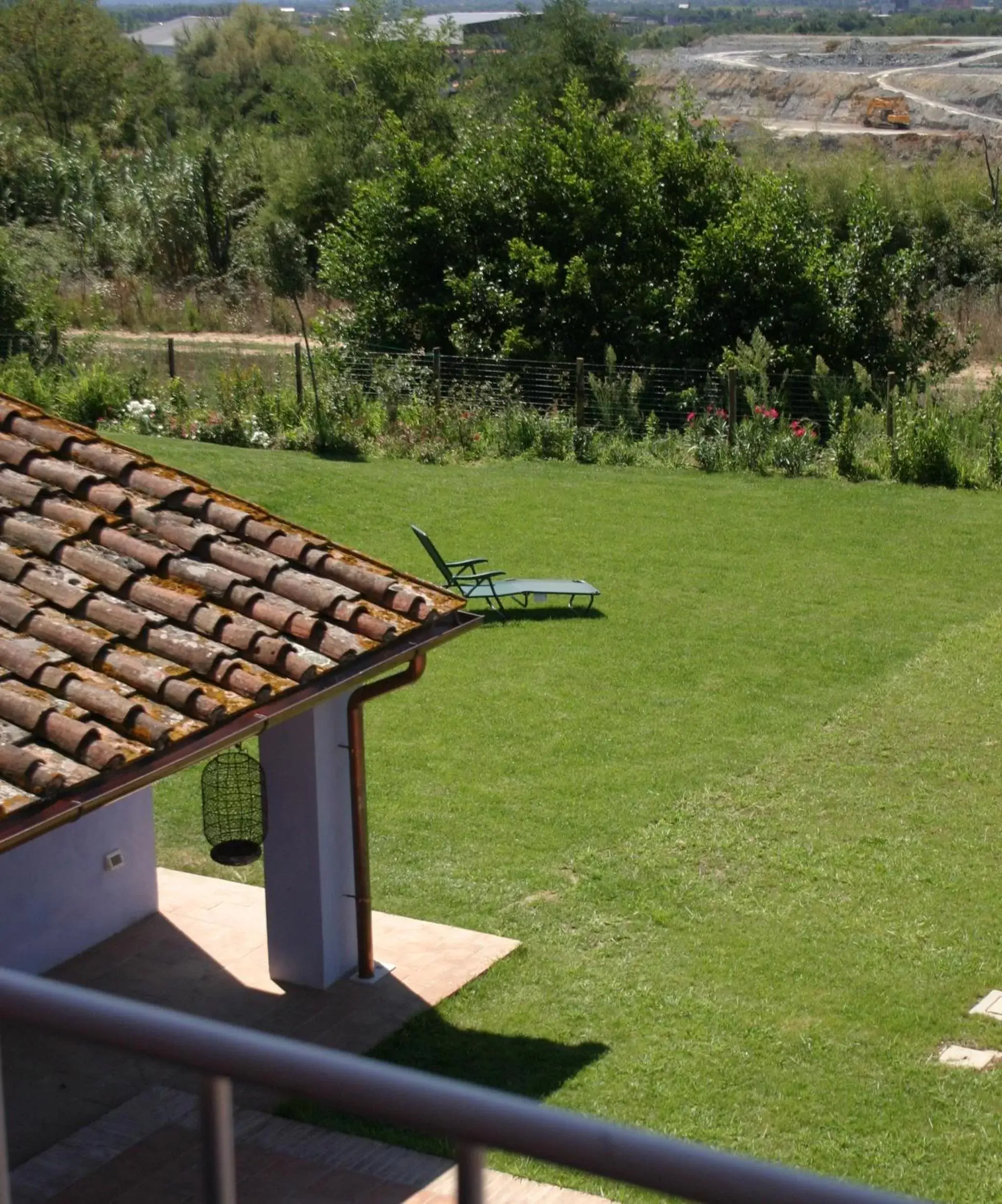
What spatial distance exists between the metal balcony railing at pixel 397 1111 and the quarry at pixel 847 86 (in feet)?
203

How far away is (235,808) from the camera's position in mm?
8453

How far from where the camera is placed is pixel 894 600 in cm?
1628

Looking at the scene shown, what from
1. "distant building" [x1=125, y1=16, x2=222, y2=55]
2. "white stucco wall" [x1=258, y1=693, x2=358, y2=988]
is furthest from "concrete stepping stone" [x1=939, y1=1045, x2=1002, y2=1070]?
"distant building" [x1=125, y1=16, x2=222, y2=55]

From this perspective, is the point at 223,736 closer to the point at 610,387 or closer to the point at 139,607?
the point at 139,607

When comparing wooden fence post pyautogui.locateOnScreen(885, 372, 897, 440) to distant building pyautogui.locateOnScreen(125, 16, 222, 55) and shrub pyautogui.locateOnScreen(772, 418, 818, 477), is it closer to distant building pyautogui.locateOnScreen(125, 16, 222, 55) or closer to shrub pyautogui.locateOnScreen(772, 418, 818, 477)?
shrub pyautogui.locateOnScreen(772, 418, 818, 477)

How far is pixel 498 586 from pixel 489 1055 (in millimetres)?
7999

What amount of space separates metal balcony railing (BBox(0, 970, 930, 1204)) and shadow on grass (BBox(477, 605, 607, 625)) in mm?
13767

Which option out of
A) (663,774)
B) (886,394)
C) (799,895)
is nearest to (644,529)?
(886,394)

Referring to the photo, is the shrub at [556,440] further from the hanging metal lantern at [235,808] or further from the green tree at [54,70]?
the green tree at [54,70]

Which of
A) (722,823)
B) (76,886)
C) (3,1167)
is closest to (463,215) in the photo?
(722,823)

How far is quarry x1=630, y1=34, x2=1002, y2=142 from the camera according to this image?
7950 centimetres

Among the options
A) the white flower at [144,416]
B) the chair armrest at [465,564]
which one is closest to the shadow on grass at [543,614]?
the chair armrest at [465,564]

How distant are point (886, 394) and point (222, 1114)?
22.1m

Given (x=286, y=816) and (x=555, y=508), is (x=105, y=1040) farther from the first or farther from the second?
(x=555, y=508)
